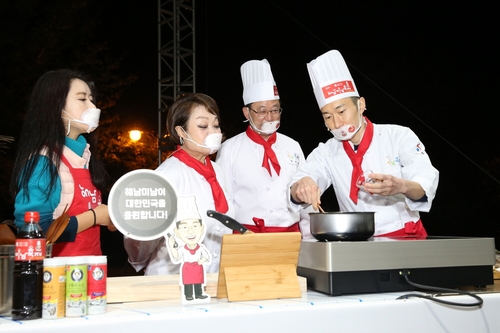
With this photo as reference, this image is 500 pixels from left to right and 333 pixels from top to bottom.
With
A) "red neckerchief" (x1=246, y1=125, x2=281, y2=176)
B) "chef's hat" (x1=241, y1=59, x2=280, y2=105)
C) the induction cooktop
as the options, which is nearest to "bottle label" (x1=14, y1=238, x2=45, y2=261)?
the induction cooktop

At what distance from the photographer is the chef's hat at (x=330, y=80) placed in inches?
92.7

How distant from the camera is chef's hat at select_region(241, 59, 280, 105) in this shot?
3213 millimetres

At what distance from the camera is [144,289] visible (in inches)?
61.2

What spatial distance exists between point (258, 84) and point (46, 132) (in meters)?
1.60

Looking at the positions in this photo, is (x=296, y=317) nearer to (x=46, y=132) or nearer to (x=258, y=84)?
(x=46, y=132)

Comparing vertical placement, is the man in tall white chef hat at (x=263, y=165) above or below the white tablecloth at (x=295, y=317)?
above

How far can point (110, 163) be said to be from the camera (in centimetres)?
1208

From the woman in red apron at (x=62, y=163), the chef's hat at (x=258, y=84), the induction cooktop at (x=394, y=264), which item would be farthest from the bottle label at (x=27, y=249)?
the chef's hat at (x=258, y=84)

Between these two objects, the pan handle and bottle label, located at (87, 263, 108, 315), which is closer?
bottle label, located at (87, 263, 108, 315)

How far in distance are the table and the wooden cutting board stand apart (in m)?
0.04

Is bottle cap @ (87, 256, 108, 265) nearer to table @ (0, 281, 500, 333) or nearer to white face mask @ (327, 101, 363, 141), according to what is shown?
table @ (0, 281, 500, 333)

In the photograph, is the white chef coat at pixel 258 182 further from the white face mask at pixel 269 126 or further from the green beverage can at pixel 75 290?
the green beverage can at pixel 75 290

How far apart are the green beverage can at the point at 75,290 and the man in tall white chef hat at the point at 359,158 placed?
1.05 m

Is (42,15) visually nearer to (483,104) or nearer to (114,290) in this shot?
(483,104)
